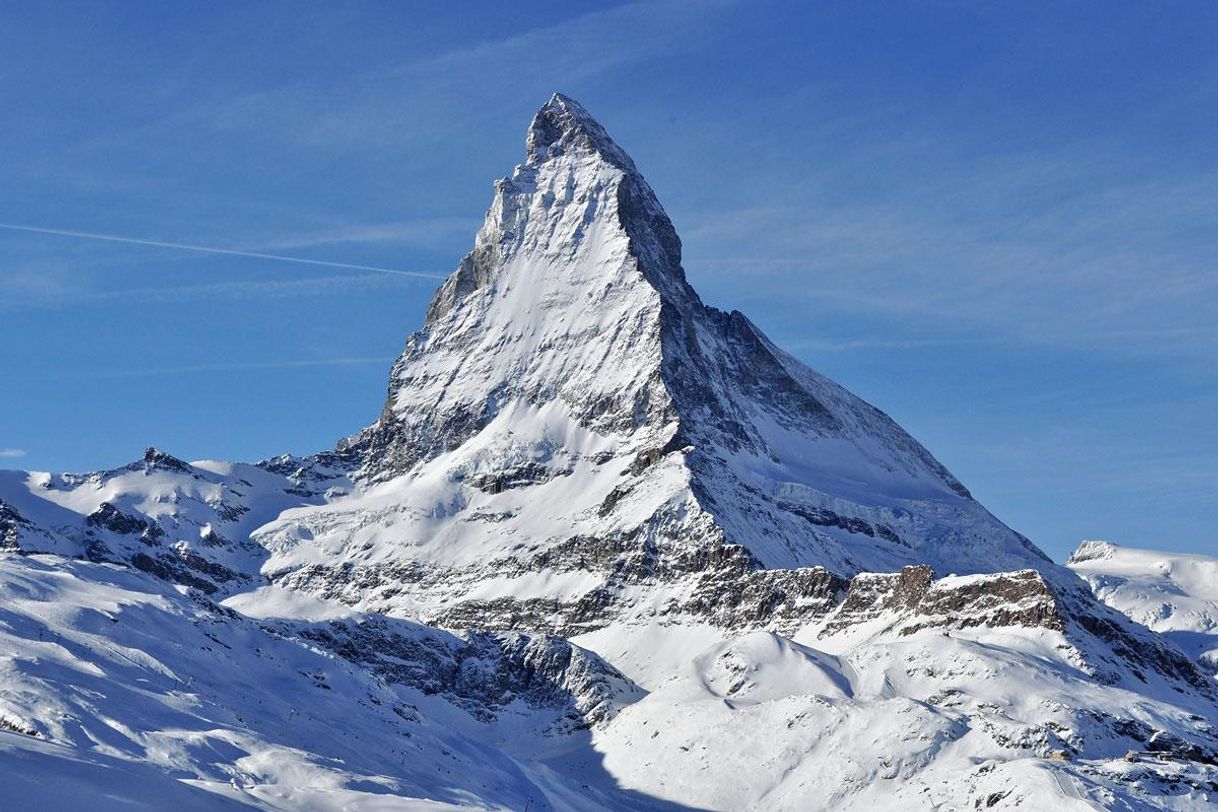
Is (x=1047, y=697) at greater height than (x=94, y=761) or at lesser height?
greater

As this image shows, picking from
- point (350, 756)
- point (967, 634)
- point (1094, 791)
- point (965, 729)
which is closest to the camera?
point (350, 756)

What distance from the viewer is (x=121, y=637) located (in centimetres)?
11962

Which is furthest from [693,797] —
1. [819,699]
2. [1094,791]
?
[1094,791]

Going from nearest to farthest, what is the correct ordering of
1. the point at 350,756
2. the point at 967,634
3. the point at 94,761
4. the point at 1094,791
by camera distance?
the point at 94,761 → the point at 350,756 → the point at 1094,791 → the point at 967,634

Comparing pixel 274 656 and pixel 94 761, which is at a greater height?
pixel 274 656

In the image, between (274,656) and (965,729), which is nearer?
(274,656)

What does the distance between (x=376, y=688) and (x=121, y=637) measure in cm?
3477

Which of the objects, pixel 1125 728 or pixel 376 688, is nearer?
pixel 376 688

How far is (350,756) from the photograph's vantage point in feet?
380

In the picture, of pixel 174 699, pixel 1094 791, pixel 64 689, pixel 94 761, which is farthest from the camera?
pixel 1094 791

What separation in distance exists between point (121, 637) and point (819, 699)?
258ft

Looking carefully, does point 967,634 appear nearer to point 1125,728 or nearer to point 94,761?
point 1125,728

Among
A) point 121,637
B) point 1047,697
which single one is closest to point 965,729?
point 1047,697

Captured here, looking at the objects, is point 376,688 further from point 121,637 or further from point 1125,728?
point 1125,728
